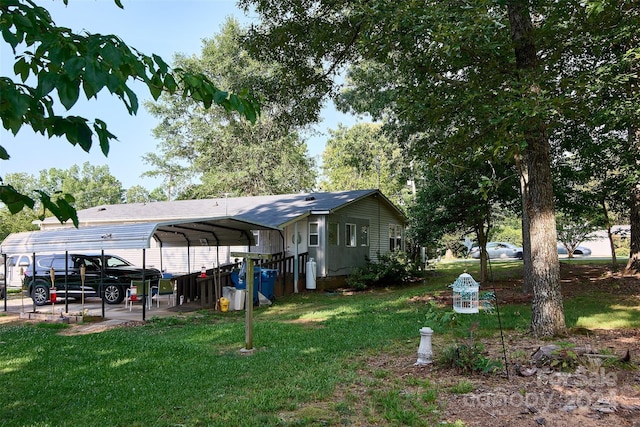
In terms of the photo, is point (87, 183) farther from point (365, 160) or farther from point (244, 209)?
point (244, 209)

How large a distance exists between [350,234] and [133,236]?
10.1 metres

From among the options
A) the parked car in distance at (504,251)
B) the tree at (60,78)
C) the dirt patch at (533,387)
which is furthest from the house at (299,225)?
the parked car in distance at (504,251)

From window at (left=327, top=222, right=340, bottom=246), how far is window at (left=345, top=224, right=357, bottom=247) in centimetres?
67

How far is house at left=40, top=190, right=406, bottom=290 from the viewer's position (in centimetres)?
1684

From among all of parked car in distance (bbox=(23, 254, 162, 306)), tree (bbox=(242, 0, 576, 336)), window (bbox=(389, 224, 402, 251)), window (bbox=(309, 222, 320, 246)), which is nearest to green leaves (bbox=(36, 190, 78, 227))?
tree (bbox=(242, 0, 576, 336))

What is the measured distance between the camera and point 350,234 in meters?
18.8

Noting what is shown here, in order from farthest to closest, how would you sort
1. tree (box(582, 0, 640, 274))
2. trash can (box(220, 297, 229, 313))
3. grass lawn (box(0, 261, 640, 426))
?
trash can (box(220, 297, 229, 313)), tree (box(582, 0, 640, 274)), grass lawn (box(0, 261, 640, 426))

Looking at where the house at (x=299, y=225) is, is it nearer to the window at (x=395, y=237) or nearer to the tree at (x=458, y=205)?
the window at (x=395, y=237)

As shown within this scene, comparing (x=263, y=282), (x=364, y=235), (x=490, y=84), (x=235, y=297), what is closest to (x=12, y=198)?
(x=490, y=84)

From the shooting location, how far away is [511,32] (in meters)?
7.47

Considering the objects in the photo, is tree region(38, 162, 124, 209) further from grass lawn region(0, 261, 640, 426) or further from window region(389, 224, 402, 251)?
grass lawn region(0, 261, 640, 426)

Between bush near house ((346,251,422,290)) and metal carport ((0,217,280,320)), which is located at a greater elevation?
metal carport ((0,217,280,320))

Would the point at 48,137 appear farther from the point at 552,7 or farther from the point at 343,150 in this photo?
the point at 343,150

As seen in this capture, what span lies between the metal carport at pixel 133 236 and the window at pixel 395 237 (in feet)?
29.4
